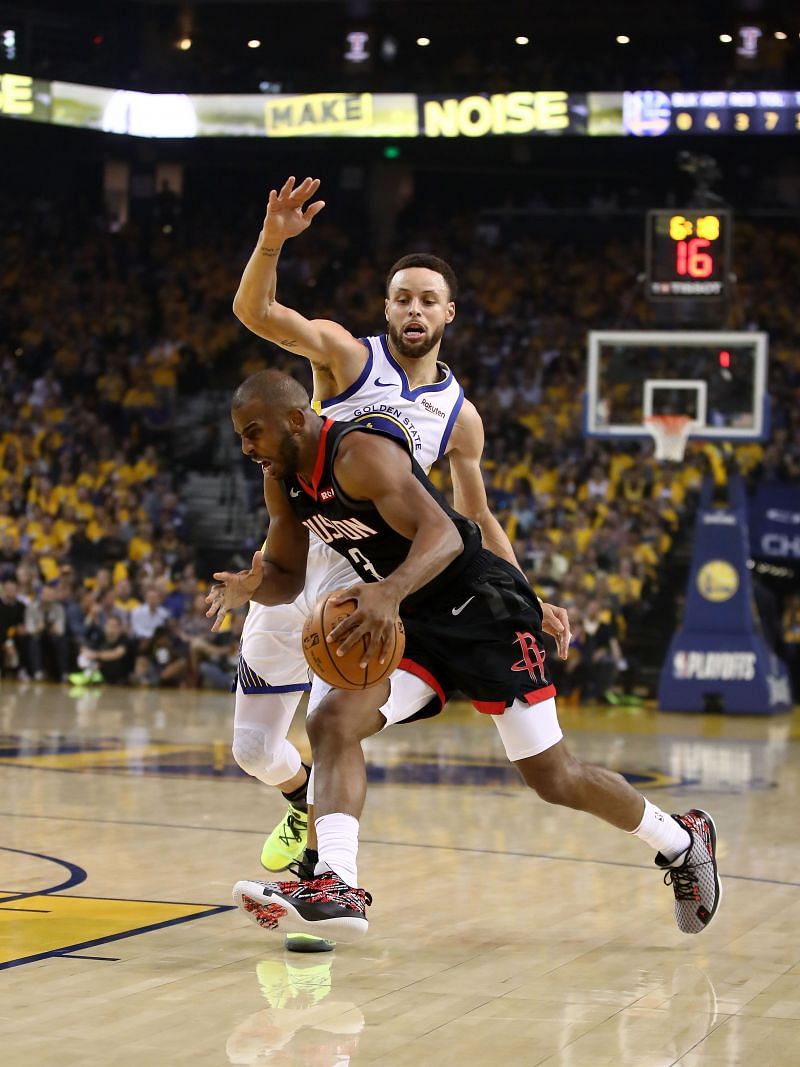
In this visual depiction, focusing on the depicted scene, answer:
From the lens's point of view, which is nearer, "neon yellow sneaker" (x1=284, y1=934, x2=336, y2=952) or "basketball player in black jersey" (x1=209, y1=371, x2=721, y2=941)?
"basketball player in black jersey" (x1=209, y1=371, x2=721, y2=941)

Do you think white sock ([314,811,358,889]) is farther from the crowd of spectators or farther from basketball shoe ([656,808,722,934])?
the crowd of spectators

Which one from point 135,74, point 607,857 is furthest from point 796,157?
point 607,857

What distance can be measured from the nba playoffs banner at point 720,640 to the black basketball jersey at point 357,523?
1122 cm

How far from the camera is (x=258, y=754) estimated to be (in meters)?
5.82

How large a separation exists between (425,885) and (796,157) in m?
20.3

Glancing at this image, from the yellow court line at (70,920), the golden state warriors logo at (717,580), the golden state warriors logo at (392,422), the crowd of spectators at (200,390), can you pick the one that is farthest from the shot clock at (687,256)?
the yellow court line at (70,920)

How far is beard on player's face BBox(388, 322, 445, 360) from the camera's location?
18.9 feet

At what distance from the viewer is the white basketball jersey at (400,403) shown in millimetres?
5742

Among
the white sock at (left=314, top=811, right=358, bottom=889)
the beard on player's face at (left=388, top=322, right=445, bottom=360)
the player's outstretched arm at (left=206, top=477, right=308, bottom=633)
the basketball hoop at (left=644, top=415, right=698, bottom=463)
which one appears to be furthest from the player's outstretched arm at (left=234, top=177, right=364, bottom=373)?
the basketball hoop at (left=644, top=415, right=698, bottom=463)

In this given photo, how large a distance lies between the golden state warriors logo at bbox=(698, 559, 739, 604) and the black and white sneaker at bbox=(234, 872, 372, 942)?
1216cm

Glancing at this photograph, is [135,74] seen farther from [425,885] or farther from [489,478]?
[425,885]

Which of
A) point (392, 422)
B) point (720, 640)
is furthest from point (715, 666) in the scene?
point (392, 422)

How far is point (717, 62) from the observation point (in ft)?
70.0

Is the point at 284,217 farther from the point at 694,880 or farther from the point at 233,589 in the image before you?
the point at 694,880
